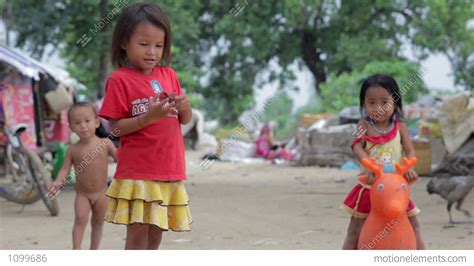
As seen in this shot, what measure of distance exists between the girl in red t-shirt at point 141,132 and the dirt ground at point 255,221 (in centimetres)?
190

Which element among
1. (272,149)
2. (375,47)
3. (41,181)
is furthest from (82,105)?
(375,47)

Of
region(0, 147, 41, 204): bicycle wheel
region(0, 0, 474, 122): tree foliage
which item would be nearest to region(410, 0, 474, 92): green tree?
region(0, 0, 474, 122): tree foliage

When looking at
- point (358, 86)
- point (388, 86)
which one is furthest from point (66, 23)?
point (388, 86)

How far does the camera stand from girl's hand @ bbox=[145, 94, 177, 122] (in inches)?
128

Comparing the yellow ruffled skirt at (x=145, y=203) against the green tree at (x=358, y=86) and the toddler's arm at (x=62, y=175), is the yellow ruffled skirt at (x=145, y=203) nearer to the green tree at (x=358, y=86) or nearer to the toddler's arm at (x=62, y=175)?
the toddler's arm at (x=62, y=175)

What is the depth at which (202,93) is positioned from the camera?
1221 inches

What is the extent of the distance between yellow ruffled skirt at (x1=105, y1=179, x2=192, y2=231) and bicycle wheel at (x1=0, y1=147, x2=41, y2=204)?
401 centimetres

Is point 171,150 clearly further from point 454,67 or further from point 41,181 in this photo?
point 454,67

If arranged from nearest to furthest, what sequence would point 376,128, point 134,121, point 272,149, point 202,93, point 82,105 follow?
point 134,121 < point 376,128 < point 82,105 < point 272,149 < point 202,93

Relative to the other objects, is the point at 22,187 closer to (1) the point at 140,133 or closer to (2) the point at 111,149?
(2) the point at 111,149

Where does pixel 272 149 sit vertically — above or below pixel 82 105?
below

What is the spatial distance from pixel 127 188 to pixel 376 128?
137 centimetres

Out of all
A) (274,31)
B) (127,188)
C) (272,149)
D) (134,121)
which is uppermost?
(274,31)

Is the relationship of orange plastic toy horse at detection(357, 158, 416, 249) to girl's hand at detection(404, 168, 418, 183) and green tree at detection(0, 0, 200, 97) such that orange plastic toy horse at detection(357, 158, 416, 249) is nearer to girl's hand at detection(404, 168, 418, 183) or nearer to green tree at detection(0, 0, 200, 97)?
girl's hand at detection(404, 168, 418, 183)
